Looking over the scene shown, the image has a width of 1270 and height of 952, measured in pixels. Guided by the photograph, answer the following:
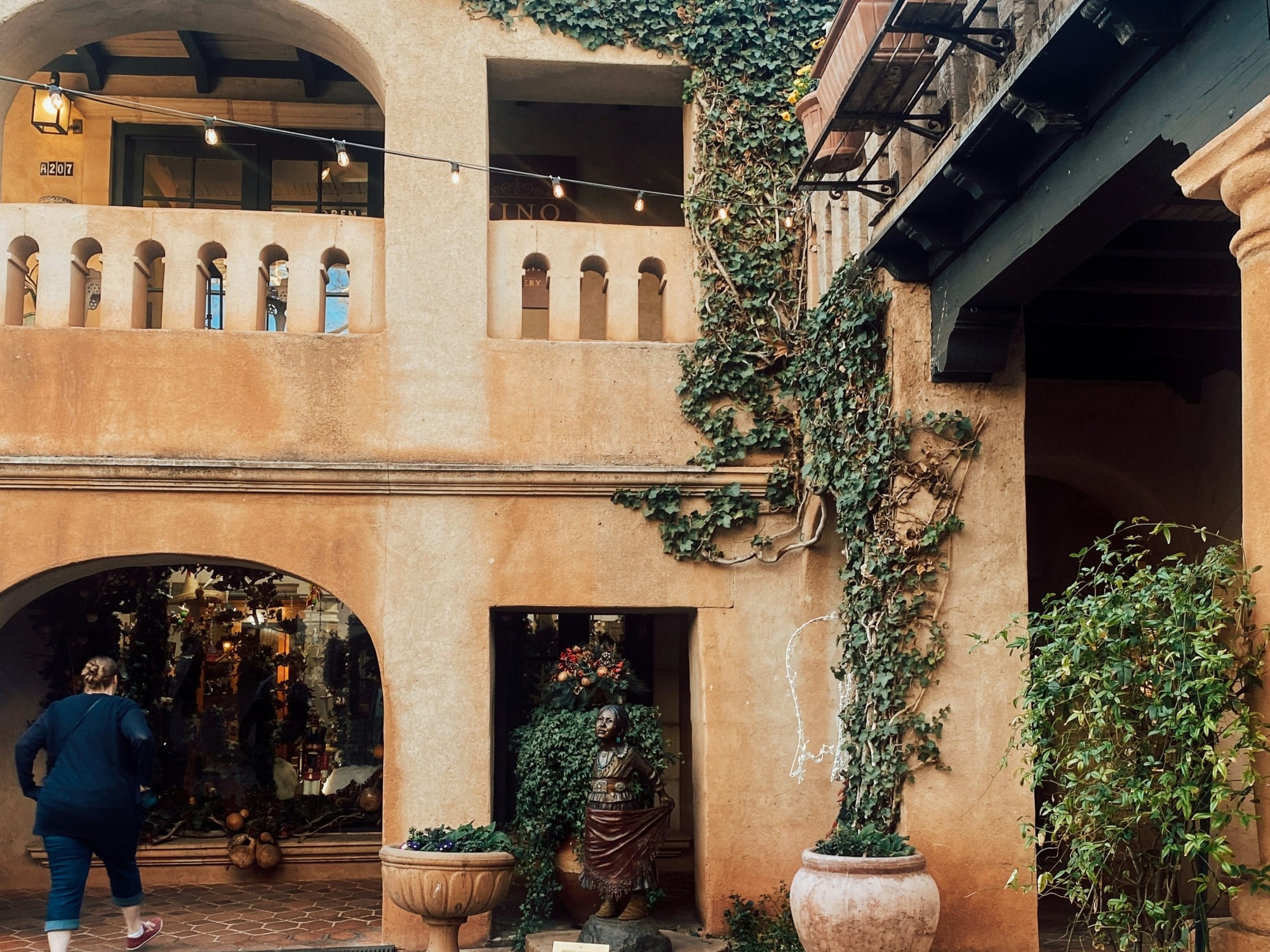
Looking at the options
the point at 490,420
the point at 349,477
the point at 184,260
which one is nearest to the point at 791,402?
the point at 490,420

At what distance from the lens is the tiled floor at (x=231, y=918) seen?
8133 millimetres

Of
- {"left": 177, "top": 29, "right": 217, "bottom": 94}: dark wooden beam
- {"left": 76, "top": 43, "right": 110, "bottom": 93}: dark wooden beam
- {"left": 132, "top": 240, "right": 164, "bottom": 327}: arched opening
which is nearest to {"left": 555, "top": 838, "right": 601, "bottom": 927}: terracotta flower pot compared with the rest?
{"left": 132, "top": 240, "right": 164, "bottom": 327}: arched opening

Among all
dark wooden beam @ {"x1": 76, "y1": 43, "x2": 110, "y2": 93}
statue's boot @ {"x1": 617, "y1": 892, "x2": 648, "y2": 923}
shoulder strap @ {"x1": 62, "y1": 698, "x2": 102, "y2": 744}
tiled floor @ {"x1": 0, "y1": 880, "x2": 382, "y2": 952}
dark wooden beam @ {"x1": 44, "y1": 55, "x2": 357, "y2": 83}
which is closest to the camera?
shoulder strap @ {"x1": 62, "y1": 698, "x2": 102, "y2": 744}

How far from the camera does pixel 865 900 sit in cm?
659

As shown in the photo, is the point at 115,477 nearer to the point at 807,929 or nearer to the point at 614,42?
the point at 614,42

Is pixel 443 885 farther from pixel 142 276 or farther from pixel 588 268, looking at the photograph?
pixel 142 276

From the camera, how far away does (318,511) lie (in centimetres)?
859

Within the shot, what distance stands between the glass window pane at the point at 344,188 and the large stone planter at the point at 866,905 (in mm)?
7705

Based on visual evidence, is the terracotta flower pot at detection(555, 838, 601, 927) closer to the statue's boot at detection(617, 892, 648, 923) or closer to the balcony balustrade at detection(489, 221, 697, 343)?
the statue's boot at detection(617, 892, 648, 923)

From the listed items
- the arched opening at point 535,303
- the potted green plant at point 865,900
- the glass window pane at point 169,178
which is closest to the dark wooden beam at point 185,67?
the glass window pane at point 169,178

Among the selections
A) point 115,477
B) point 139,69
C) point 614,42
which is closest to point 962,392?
point 614,42

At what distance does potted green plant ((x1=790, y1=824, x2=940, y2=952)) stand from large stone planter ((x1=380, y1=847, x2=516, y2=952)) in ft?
5.75

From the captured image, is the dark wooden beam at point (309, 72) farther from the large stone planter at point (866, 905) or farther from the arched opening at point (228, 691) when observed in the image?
the large stone planter at point (866, 905)

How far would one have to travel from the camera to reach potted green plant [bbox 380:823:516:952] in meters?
7.26
